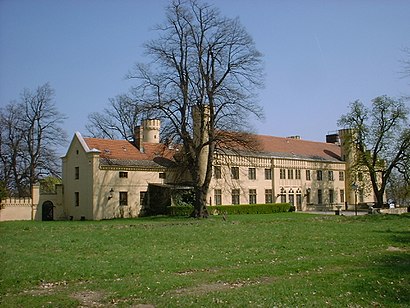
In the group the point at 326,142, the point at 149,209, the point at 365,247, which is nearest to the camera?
the point at 365,247

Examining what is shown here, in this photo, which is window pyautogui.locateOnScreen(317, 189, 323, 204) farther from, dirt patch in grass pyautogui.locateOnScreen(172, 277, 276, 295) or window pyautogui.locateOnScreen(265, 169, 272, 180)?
dirt patch in grass pyautogui.locateOnScreen(172, 277, 276, 295)

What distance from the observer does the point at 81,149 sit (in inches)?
1683

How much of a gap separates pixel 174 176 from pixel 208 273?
116 ft

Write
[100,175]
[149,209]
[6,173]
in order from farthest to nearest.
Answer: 1. [6,173]
2. [149,209]
3. [100,175]

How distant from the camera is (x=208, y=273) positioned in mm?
12109

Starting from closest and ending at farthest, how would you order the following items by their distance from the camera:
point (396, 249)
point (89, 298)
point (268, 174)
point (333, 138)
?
point (89, 298) < point (396, 249) < point (268, 174) < point (333, 138)

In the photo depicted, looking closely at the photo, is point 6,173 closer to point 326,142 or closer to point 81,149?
point 81,149

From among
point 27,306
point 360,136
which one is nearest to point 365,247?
point 27,306

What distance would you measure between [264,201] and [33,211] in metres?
25.1

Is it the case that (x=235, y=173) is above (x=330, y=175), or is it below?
above

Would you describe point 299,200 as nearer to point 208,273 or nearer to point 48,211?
point 48,211

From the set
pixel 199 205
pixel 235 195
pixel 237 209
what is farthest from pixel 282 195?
pixel 199 205

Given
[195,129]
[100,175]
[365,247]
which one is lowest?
[365,247]

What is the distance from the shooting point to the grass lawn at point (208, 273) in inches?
370
